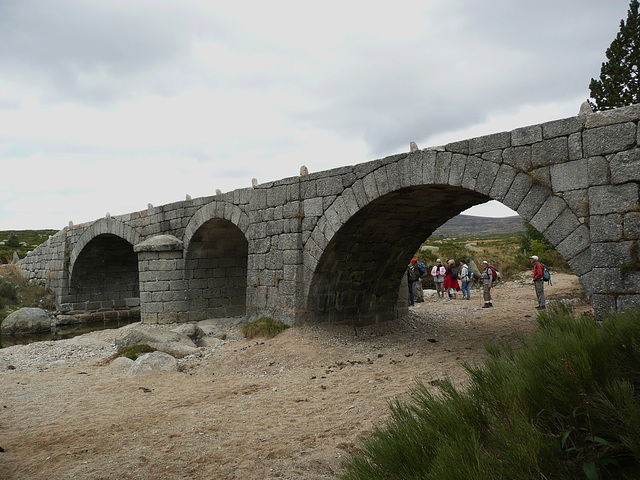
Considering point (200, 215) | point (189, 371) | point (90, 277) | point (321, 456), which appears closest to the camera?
point (321, 456)

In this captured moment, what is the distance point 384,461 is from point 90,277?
19.4 m

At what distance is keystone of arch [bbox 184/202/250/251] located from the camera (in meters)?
10.6

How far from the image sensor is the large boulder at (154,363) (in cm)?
753

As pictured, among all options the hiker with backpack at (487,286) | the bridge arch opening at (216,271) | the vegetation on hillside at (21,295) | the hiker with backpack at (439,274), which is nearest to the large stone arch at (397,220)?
the hiker with backpack at (487,286)

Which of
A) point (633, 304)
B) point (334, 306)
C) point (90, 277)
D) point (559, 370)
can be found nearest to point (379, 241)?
point (334, 306)

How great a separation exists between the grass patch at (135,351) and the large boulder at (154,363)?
1.89 feet

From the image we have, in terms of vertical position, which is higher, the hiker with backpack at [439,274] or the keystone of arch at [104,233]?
the keystone of arch at [104,233]

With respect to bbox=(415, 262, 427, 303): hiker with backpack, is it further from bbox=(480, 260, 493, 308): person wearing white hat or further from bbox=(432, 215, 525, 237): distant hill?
bbox=(432, 215, 525, 237): distant hill

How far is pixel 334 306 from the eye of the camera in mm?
9469

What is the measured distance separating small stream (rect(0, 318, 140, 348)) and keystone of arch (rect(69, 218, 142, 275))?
254cm

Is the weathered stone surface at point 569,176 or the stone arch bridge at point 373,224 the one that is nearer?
the stone arch bridge at point 373,224

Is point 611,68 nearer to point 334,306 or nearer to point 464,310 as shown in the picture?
point 464,310

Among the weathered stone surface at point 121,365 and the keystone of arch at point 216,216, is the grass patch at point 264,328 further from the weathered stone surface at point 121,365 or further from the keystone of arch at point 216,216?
the weathered stone surface at point 121,365

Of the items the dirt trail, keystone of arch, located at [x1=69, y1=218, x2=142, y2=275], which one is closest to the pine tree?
the dirt trail
